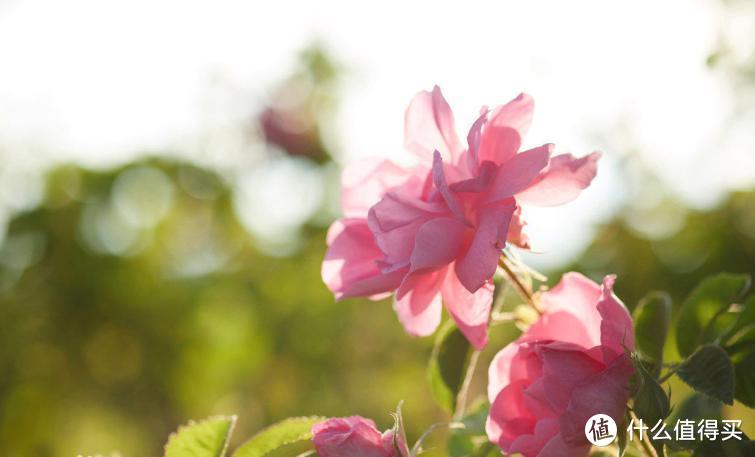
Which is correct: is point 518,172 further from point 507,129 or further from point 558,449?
point 558,449

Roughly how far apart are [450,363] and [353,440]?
0.20 m

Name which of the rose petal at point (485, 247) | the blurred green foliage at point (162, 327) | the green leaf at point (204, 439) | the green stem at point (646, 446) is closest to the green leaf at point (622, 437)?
the green stem at point (646, 446)

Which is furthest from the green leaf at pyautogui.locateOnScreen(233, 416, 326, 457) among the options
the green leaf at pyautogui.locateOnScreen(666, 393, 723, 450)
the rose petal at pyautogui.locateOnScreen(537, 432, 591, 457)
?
the green leaf at pyautogui.locateOnScreen(666, 393, 723, 450)

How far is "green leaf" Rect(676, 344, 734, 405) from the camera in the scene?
0.47 metres

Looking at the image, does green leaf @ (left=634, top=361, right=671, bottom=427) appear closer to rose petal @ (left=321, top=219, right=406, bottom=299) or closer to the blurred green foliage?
rose petal @ (left=321, top=219, right=406, bottom=299)

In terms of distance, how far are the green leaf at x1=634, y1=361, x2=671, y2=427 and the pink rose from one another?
5.1 inches

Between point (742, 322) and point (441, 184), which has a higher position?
point (441, 184)

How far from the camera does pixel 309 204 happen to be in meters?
3.03

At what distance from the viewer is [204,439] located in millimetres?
496

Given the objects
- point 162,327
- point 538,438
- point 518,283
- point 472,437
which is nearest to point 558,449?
point 538,438

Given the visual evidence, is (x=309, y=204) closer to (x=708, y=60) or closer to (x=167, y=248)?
(x=167, y=248)

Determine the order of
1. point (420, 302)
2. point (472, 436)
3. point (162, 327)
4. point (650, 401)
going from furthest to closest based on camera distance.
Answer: point (162, 327)
point (472, 436)
point (420, 302)
point (650, 401)

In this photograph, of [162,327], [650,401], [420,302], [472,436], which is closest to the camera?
[650,401]

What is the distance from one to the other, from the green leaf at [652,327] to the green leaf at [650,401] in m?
0.09
